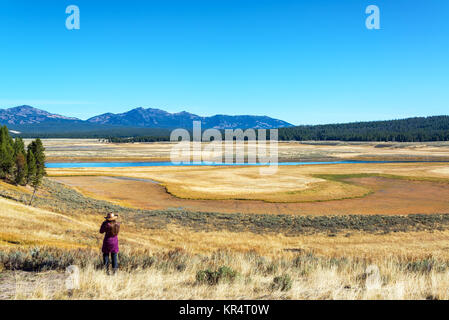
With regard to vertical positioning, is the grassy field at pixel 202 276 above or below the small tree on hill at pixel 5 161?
below

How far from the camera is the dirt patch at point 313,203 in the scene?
37156mm

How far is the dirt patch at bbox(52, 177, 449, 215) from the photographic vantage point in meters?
37.2

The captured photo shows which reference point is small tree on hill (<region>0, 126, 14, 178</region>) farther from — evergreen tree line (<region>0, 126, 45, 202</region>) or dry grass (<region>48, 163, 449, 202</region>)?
dry grass (<region>48, 163, 449, 202</region>)

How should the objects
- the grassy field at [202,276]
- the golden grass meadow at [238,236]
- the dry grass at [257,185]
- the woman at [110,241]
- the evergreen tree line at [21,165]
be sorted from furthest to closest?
the evergreen tree line at [21,165] < the dry grass at [257,185] < the woman at [110,241] < the golden grass meadow at [238,236] < the grassy field at [202,276]

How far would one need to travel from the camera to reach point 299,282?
8859 mm

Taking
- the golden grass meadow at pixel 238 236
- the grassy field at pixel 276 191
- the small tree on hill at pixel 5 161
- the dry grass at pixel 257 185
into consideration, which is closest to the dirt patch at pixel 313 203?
the grassy field at pixel 276 191

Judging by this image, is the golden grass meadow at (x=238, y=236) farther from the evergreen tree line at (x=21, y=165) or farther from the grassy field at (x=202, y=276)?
the evergreen tree line at (x=21, y=165)

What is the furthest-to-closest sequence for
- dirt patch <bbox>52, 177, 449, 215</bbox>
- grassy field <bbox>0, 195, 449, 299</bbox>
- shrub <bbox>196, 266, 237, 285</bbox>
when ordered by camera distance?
→ dirt patch <bbox>52, 177, 449, 215</bbox>, shrub <bbox>196, 266, 237, 285</bbox>, grassy field <bbox>0, 195, 449, 299</bbox>

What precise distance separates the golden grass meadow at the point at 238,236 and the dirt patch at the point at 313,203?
0.14 m

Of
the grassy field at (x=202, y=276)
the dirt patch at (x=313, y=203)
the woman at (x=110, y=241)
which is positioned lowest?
the dirt patch at (x=313, y=203)

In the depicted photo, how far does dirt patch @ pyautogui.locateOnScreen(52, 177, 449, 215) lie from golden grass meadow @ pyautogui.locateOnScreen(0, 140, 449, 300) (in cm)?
14

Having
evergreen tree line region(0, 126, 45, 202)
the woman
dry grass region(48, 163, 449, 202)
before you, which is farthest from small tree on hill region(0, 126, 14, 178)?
the woman
